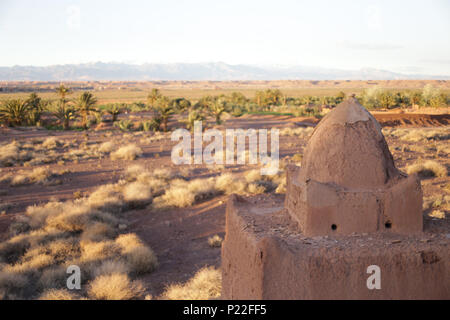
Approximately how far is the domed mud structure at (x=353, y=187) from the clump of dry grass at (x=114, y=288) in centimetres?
386

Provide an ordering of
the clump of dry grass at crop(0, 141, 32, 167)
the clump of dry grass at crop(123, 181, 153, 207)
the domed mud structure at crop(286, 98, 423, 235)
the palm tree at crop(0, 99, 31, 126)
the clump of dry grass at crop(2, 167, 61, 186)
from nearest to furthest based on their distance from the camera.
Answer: the domed mud structure at crop(286, 98, 423, 235) < the clump of dry grass at crop(123, 181, 153, 207) < the clump of dry grass at crop(2, 167, 61, 186) < the clump of dry grass at crop(0, 141, 32, 167) < the palm tree at crop(0, 99, 31, 126)

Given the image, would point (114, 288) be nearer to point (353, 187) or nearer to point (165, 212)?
point (353, 187)

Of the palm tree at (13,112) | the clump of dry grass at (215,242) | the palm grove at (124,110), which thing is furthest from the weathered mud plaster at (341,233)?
the palm tree at (13,112)

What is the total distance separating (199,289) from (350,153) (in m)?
3.90

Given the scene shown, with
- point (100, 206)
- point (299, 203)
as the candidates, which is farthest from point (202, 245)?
point (299, 203)

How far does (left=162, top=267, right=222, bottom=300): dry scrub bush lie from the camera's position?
6.17 metres

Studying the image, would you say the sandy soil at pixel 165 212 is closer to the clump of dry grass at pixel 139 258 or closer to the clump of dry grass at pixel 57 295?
the clump of dry grass at pixel 139 258

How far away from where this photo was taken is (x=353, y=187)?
3.74 metres

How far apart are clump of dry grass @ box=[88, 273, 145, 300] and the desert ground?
0.02 metres

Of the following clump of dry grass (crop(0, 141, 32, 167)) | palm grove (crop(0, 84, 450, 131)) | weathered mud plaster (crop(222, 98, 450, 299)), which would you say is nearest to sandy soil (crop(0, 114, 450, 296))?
weathered mud plaster (crop(222, 98, 450, 299))

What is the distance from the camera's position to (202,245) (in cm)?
892

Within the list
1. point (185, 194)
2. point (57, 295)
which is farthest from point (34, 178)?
point (57, 295)

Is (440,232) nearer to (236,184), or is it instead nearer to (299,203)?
(299,203)

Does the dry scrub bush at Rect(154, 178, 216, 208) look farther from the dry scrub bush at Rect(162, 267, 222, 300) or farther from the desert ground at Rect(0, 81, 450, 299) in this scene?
the dry scrub bush at Rect(162, 267, 222, 300)
